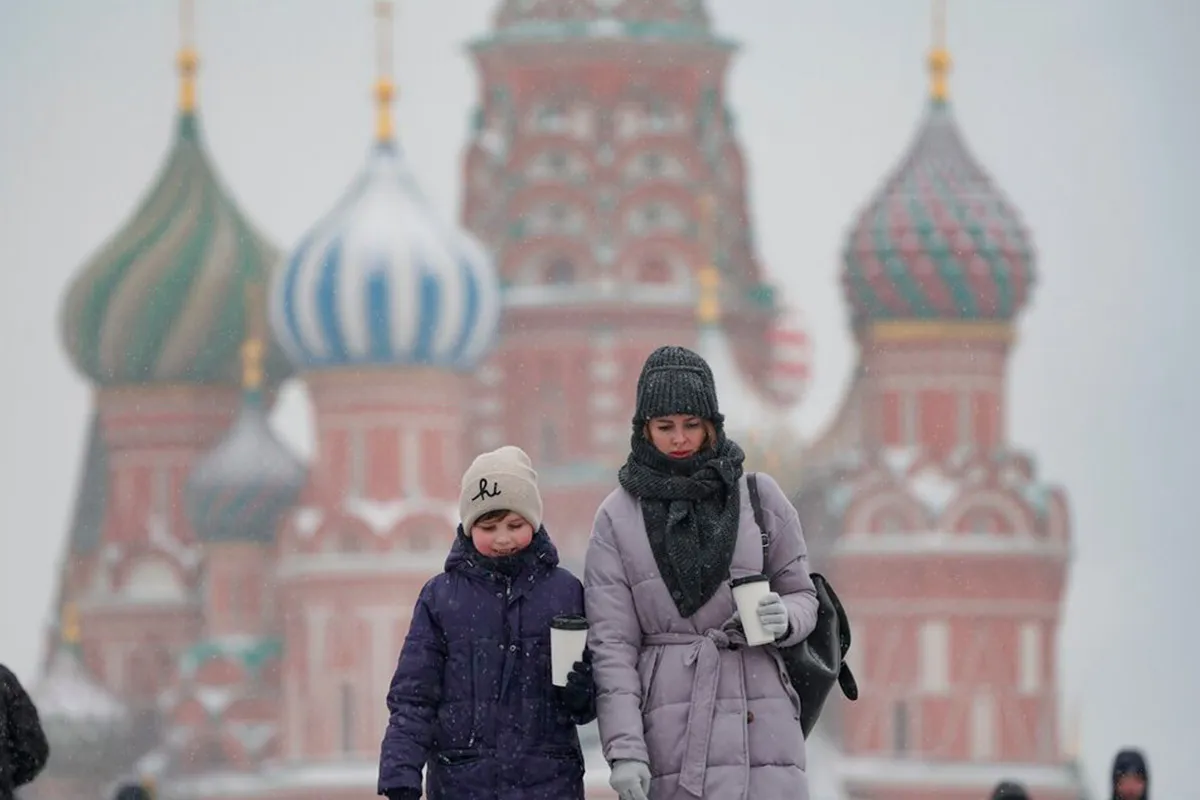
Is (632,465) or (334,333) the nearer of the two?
(632,465)

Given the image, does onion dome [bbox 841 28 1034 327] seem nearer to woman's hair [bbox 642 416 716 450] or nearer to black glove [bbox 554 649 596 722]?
woman's hair [bbox 642 416 716 450]

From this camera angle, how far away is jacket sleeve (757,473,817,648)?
5.96 meters

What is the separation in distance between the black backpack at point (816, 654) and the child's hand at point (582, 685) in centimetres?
26

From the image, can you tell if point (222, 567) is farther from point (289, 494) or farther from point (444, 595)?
point (444, 595)

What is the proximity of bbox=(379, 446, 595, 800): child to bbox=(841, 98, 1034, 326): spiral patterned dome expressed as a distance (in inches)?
1249

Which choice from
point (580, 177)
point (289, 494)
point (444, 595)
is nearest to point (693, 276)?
point (580, 177)

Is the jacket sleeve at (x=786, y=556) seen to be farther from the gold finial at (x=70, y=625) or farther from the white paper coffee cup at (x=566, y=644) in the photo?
the gold finial at (x=70, y=625)

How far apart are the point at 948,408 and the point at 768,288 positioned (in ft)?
10.0

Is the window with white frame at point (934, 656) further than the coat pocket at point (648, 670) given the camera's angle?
Yes

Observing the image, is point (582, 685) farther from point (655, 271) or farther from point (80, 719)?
point (655, 271)

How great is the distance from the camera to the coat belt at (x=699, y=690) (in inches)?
232

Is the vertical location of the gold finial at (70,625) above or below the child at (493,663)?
below

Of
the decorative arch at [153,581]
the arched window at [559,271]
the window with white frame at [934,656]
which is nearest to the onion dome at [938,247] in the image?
the arched window at [559,271]

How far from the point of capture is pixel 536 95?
38.6m
